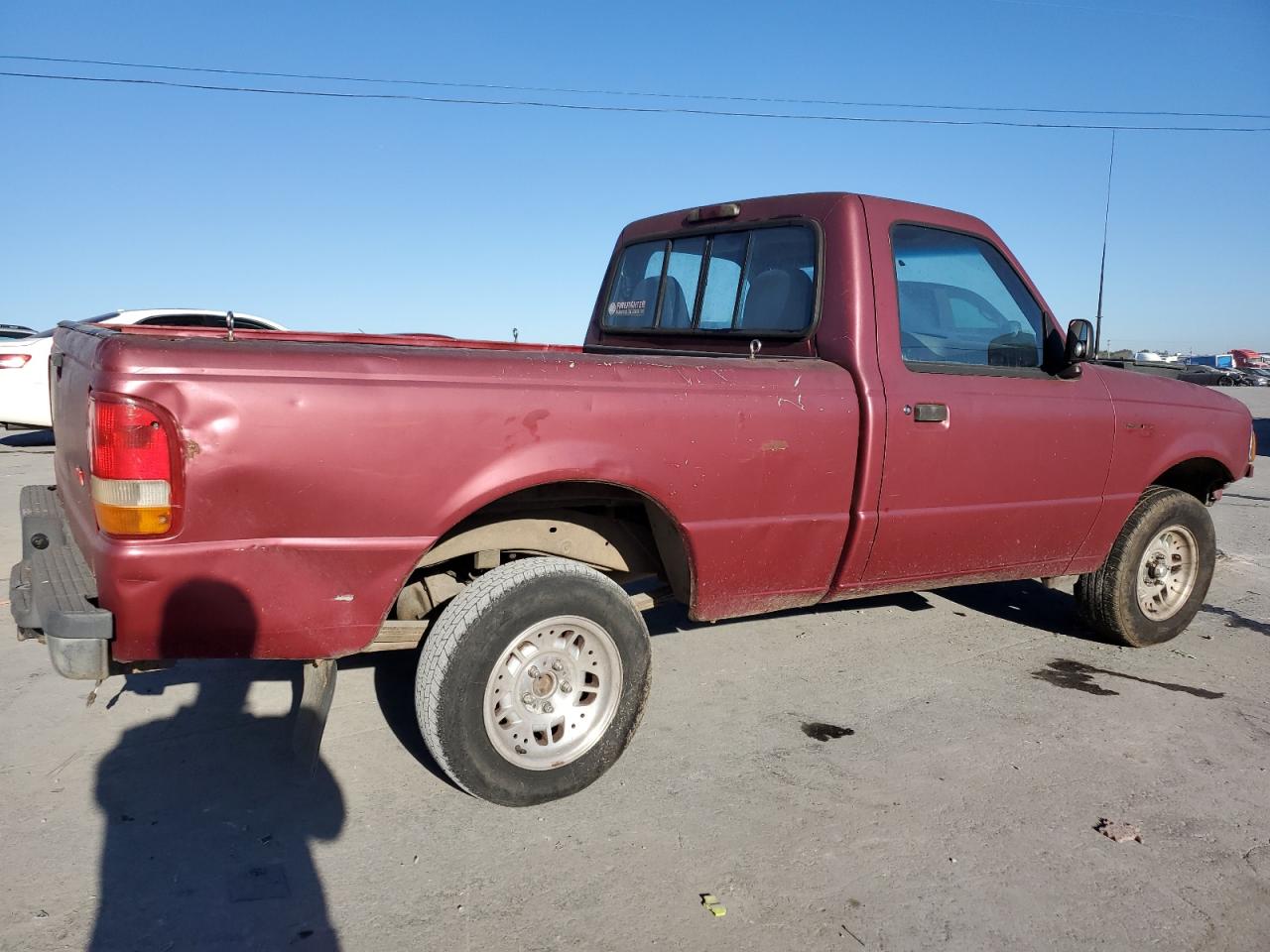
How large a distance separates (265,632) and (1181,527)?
4.48 m

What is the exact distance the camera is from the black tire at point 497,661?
2.88 m

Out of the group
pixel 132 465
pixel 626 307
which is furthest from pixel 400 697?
pixel 626 307

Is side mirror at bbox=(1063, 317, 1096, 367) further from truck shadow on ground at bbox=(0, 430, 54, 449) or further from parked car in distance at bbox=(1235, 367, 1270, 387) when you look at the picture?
Result: parked car in distance at bbox=(1235, 367, 1270, 387)

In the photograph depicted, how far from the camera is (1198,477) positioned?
521 centimetres

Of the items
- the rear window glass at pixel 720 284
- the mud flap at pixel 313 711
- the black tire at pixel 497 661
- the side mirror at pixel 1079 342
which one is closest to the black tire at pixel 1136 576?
the side mirror at pixel 1079 342

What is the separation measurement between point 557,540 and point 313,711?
98 cm

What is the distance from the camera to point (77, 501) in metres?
2.98

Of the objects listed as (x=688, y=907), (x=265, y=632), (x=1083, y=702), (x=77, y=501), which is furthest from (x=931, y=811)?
(x=77, y=501)

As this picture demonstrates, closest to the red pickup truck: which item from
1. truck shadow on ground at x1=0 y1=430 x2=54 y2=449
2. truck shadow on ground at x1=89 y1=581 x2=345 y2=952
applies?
truck shadow on ground at x1=89 y1=581 x2=345 y2=952

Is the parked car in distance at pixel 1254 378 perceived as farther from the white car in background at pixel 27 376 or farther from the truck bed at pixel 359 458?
the truck bed at pixel 359 458

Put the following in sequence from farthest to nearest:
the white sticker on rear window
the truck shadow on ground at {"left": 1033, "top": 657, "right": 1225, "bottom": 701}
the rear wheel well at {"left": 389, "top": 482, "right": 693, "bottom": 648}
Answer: the white sticker on rear window < the truck shadow on ground at {"left": 1033, "top": 657, "right": 1225, "bottom": 701} < the rear wheel well at {"left": 389, "top": 482, "right": 693, "bottom": 648}

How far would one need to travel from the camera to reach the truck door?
12.4ft

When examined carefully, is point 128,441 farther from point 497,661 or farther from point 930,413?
point 930,413

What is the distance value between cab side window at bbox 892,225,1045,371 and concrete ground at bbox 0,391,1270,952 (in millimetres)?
1498
